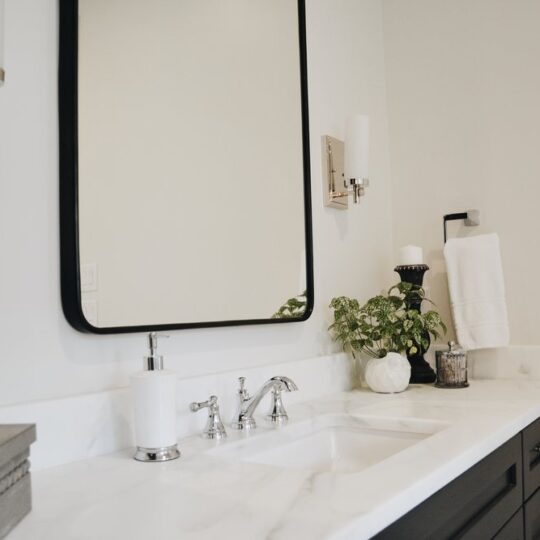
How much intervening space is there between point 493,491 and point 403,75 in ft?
4.73

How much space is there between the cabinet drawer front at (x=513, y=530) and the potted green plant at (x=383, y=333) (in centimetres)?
46

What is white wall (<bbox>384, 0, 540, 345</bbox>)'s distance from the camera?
71.1 inches

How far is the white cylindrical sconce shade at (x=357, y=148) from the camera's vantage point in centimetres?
170

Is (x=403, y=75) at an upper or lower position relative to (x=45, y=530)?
upper

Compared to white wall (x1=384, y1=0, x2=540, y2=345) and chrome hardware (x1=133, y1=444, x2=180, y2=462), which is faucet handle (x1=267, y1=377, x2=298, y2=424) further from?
white wall (x1=384, y1=0, x2=540, y2=345)

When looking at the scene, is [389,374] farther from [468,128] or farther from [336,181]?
[468,128]

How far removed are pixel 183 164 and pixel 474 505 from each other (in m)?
0.85

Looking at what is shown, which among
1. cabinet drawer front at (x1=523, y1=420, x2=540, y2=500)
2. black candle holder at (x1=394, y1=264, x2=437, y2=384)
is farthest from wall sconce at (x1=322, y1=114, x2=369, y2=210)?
cabinet drawer front at (x1=523, y1=420, x2=540, y2=500)

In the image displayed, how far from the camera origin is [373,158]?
201 centimetres

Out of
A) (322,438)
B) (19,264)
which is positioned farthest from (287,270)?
(19,264)

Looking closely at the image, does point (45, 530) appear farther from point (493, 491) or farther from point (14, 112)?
point (493, 491)

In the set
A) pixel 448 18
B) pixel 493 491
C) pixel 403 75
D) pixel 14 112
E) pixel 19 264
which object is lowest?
pixel 493 491

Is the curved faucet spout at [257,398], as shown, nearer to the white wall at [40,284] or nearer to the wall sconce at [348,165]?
the white wall at [40,284]

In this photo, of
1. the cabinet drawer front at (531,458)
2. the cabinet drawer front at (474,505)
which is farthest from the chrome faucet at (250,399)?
the cabinet drawer front at (531,458)
